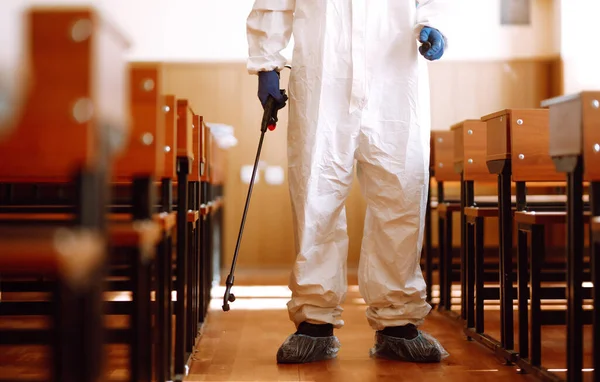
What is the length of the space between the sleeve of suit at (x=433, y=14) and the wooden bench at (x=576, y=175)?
608 mm

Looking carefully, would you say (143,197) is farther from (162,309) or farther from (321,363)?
(321,363)

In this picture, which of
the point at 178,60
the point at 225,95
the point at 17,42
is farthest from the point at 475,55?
the point at 17,42

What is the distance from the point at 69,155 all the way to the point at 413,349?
1.58 meters

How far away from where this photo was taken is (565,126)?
1636 mm

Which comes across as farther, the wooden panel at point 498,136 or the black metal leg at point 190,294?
the black metal leg at point 190,294

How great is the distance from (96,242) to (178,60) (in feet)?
15.8

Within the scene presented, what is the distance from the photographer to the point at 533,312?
6.51 feet

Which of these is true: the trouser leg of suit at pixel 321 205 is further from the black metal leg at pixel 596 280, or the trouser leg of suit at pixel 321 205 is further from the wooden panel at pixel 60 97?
the wooden panel at pixel 60 97

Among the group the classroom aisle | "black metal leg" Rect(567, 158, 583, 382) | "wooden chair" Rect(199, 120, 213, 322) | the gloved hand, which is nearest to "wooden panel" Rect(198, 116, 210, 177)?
"wooden chair" Rect(199, 120, 213, 322)

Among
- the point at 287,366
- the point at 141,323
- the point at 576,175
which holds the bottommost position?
the point at 287,366

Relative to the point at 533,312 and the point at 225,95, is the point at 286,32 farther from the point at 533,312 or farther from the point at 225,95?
the point at 225,95

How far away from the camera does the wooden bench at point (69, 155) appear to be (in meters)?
0.83

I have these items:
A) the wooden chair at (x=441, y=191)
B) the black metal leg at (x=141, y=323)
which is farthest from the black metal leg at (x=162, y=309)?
the wooden chair at (x=441, y=191)

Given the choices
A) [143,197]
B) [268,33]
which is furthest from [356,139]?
[143,197]
